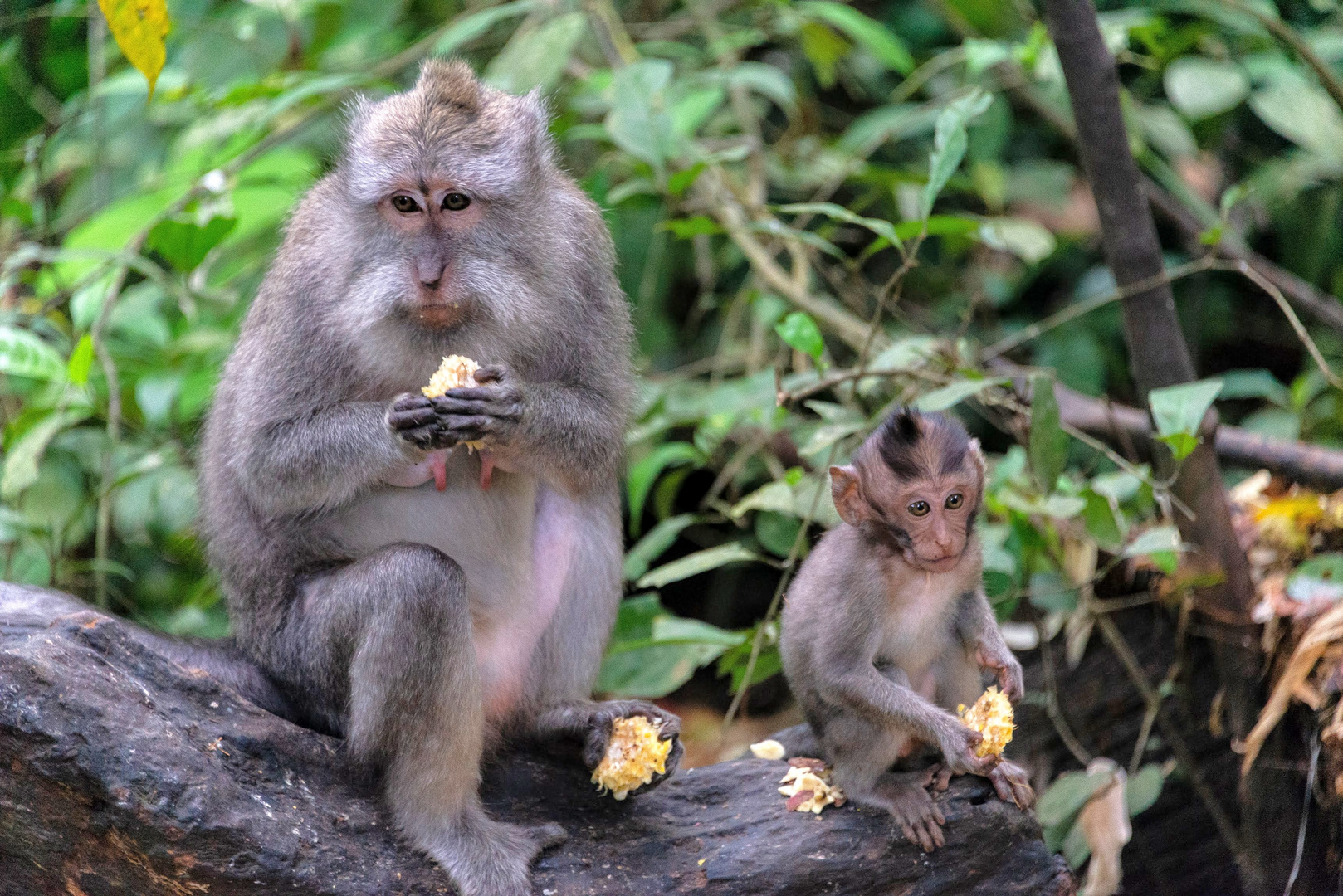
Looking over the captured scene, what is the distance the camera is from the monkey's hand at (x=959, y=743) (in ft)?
Result: 13.2

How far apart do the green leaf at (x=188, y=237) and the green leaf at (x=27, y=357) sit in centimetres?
70

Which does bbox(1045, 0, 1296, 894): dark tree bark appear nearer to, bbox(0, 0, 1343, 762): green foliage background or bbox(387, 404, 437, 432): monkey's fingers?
bbox(0, 0, 1343, 762): green foliage background

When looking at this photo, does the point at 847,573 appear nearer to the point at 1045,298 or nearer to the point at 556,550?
the point at 556,550

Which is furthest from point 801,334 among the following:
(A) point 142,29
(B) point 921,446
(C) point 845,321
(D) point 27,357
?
(D) point 27,357

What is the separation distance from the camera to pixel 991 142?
8.16 metres

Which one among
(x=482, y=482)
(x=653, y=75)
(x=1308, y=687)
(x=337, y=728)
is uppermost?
(x=653, y=75)

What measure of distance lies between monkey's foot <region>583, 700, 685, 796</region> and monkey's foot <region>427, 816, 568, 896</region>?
1.33 ft

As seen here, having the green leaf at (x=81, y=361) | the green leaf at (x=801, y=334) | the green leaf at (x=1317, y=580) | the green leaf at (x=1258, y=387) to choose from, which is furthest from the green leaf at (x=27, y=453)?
the green leaf at (x=1258, y=387)

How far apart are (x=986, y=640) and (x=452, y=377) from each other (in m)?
1.99

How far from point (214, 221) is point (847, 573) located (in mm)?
3525

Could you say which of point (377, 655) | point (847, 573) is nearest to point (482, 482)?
point (377, 655)

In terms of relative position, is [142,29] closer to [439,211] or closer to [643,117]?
[439,211]

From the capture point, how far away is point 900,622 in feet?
14.0

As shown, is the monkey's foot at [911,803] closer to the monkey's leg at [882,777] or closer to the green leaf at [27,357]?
the monkey's leg at [882,777]
